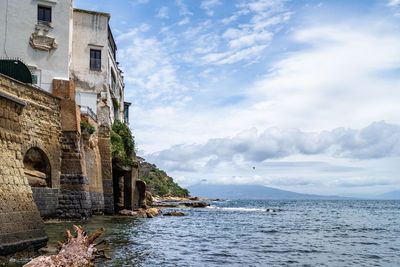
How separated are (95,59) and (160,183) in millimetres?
57807

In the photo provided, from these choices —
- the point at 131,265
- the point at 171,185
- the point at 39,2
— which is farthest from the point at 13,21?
the point at 171,185

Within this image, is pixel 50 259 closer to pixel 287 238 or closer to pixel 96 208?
pixel 287 238

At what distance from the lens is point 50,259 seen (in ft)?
29.4

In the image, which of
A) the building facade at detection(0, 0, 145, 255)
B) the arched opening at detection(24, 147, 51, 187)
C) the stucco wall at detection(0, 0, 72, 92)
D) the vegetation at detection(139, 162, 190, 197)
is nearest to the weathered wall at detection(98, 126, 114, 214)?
the building facade at detection(0, 0, 145, 255)

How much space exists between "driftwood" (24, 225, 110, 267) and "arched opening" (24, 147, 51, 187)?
26.4 feet

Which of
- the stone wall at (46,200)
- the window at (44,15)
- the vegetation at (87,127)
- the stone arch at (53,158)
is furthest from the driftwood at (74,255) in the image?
the window at (44,15)

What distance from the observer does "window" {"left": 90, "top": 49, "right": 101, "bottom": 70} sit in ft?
109

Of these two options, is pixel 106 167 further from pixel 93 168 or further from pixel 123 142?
pixel 123 142

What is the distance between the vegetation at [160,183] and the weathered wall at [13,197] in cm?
6307

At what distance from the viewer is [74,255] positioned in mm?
9938

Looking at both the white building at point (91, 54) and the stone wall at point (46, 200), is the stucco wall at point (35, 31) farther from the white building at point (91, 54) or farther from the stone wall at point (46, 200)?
the stone wall at point (46, 200)

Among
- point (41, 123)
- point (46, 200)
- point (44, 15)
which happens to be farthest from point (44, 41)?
point (46, 200)

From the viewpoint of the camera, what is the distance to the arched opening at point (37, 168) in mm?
18328

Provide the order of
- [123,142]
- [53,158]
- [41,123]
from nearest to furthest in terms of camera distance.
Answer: [41,123]
[53,158]
[123,142]
